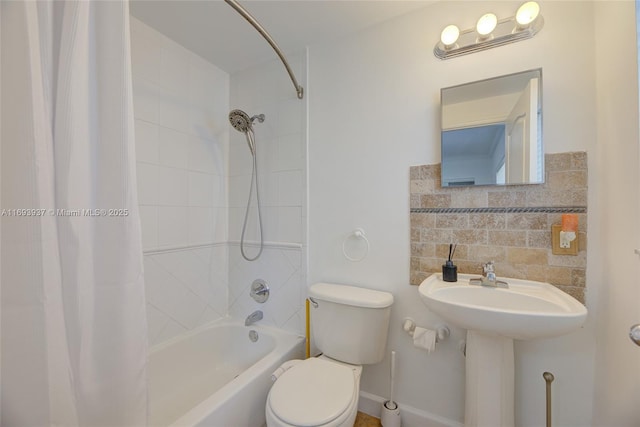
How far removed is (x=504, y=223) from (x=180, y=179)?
1917mm

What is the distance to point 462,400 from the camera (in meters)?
1.31

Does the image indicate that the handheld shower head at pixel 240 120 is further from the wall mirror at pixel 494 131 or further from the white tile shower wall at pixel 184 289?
the wall mirror at pixel 494 131

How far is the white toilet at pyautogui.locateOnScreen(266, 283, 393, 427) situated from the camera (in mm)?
1016

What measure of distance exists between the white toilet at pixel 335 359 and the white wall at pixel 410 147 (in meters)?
0.16

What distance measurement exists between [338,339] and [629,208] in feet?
4.33

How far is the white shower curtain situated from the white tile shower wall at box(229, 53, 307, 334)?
3.56 ft

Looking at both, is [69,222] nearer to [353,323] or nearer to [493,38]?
[353,323]

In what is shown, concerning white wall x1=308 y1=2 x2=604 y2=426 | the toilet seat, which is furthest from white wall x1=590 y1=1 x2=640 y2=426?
the toilet seat

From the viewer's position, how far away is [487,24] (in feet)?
3.91

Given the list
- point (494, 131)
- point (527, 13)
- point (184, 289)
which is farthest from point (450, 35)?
point (184, 289)

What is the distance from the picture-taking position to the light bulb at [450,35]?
1263 millimetres

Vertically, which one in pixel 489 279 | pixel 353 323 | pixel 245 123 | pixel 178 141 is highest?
pixel 245 123

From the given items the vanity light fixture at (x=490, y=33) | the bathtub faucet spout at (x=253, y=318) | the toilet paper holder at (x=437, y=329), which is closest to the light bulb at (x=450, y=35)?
the vanity light fixture at (x=490, y=33)

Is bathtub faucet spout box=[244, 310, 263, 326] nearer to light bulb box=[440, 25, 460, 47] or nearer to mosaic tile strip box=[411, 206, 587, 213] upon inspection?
mosaic tile strip box=[411, 206, 587, 213]
